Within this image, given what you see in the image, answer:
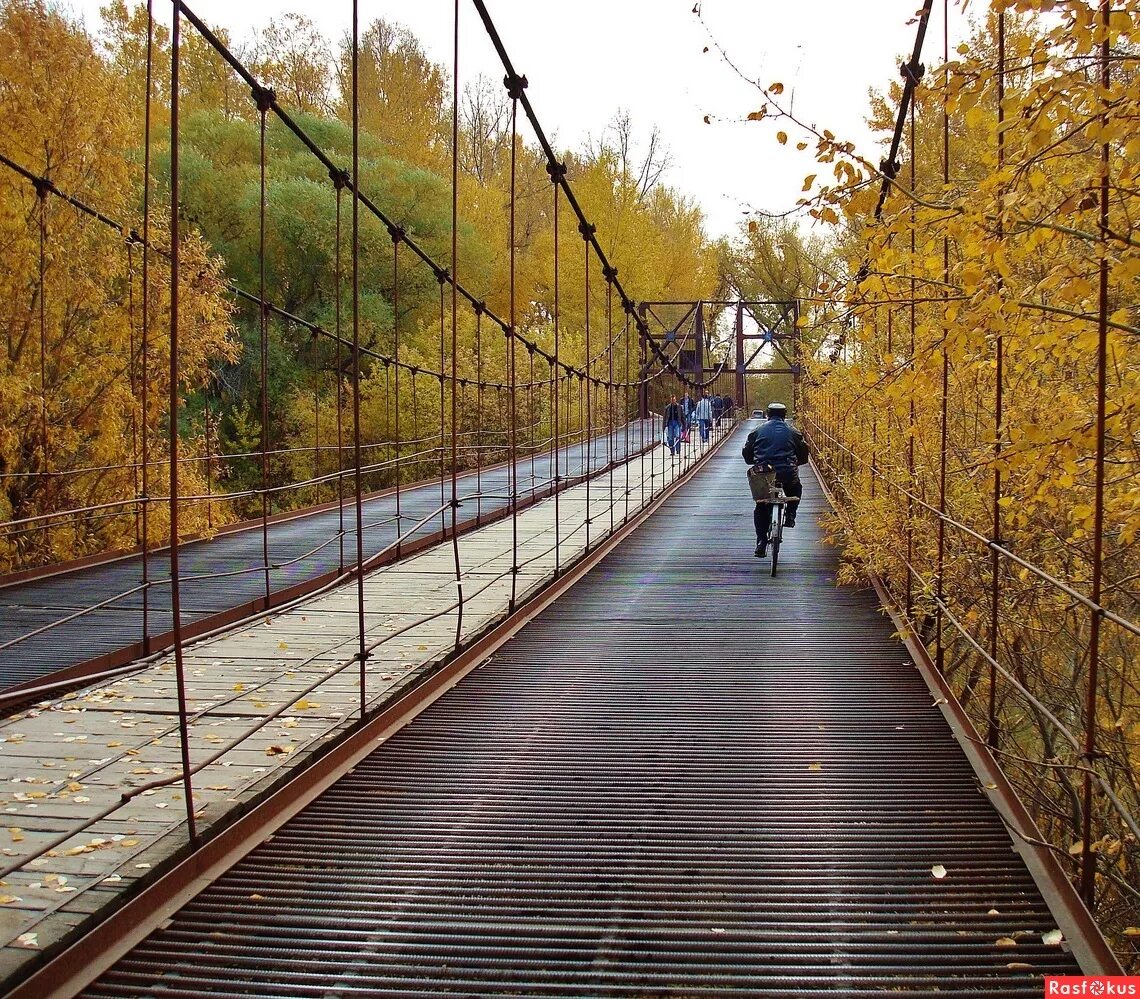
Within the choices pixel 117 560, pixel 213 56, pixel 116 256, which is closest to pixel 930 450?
pixel 117 560

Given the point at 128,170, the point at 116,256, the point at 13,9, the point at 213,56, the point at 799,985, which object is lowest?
the point at 799,985

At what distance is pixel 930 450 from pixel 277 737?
2638 millimetres

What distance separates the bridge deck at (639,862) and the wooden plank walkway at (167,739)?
0.18 m

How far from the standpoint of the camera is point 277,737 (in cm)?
361

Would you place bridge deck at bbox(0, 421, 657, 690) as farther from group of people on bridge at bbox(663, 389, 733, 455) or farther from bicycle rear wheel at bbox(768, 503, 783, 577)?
group of people on bridge at bbox(663, 389, 733, 455)

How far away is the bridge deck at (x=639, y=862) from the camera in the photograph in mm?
2160

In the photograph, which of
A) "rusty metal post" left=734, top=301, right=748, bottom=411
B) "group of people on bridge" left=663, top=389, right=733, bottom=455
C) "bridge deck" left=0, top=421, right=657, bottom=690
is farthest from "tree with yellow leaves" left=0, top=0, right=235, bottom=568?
"rusty metal post" left=734, top=301, right=748, bottom=411

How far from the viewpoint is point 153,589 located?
6715 millimetres

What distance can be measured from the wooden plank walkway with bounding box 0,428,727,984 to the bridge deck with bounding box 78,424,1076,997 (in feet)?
0.59

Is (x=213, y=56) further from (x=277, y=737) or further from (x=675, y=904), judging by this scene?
(x=675, y=904)

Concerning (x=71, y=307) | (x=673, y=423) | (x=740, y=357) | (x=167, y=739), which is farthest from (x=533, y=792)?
(x=740, y=357)

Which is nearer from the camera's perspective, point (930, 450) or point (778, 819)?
point (778, 819)

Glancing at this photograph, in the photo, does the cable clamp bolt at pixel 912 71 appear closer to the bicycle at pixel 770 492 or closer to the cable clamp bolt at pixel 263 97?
the cable clamp bolt at pixel 263 97

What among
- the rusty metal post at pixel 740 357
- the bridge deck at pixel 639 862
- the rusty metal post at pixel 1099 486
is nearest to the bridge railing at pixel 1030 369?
the rusty metal post at pixel 1099 486
